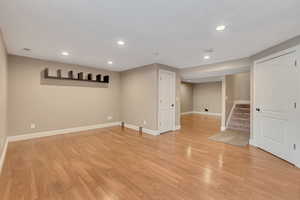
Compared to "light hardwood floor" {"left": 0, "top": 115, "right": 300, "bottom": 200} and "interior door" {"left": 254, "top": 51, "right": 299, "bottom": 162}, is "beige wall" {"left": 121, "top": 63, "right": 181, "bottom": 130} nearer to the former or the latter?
"light hardwood floor" {"left": 0, "top": 115, "right": 300, "bottom": 200}

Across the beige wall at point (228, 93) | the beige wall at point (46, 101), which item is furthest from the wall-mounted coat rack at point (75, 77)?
→ the beige wall at point (228, 93)

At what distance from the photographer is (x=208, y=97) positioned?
980 cm

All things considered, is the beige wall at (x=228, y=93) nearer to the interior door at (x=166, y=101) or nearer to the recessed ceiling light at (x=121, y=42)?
the interior door at (x=166, y=101)

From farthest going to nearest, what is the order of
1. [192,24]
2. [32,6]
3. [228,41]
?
1. [228,41]
2. [192,24]
3. [32,6]

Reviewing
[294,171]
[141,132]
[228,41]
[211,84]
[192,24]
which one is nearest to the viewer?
[192,24]

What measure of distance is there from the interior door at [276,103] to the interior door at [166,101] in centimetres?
253

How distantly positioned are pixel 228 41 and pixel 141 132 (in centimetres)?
378

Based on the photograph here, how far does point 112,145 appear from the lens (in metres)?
3.71

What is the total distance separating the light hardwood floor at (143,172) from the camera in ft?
6.07

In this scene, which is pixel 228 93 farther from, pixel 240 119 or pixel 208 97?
pixel 208 97

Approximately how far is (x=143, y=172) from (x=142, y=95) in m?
3.16

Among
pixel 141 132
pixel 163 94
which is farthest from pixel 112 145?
pixel 163 94

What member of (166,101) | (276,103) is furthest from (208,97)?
(276,103)

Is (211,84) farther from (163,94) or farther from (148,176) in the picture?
(148,176)
